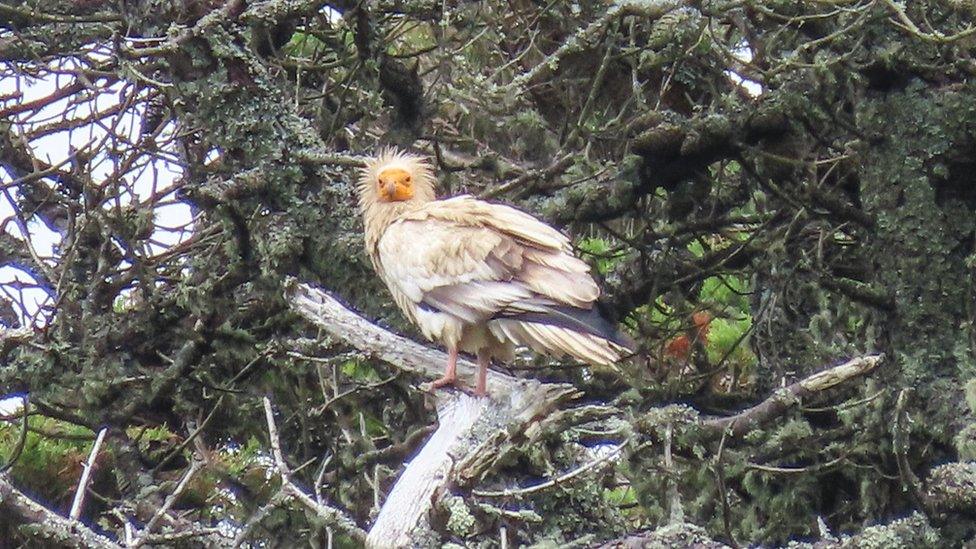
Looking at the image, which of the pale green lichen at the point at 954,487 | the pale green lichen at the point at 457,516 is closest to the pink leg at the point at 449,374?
the pale green lichen at the point at 457,516

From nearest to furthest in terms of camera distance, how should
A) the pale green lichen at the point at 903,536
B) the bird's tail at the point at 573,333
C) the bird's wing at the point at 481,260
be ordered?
the pale green lichen at the point at 903,536
the bird's tail at the point at 573,333
the bird's wing at the point at 481,260

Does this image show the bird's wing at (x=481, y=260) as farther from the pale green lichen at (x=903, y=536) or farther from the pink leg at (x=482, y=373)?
the pale green lichen at (x=903, y=536)

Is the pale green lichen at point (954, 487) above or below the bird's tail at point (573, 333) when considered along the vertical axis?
below

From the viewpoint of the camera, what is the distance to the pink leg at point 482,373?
4.29m

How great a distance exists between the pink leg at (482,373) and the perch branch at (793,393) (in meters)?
0.70

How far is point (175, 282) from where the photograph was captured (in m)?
6.11

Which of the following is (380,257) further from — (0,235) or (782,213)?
(0,235)

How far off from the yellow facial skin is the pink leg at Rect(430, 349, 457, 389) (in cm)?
90

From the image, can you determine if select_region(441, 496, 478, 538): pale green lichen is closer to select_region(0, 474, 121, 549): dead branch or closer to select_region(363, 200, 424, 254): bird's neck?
select_region(0, 474, 121, 549): dead branch

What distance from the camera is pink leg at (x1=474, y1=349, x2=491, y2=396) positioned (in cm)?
429

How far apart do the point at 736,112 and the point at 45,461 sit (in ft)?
10.7

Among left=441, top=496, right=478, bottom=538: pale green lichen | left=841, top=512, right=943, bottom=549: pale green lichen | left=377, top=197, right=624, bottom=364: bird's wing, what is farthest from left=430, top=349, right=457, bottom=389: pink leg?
left=841, top=512, right=943, bottom=549: pale green lichen

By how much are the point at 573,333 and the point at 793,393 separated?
2.89 ft

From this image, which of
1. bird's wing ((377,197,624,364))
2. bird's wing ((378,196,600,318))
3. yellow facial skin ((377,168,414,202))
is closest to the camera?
bird's wing ((377,197,624,364))
